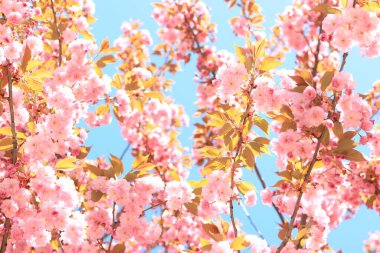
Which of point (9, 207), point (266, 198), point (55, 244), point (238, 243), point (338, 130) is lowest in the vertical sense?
point (55, 244)

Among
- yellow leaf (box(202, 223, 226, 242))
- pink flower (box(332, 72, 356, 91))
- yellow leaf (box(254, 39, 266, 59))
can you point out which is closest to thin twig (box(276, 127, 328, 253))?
pink flower (box(332, 72, 356, 91))

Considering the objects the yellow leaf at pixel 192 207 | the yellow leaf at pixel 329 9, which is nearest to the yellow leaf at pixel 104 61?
the yellow leaf at pixel 192 207

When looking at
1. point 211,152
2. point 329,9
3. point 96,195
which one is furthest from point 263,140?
point 96,195

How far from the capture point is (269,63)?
2689 mm

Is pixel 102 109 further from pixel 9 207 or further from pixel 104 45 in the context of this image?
pixel 9 207

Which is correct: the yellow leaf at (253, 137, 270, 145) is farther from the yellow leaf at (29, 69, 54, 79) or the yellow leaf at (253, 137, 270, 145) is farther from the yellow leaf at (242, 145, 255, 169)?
the yellow leaf at (29, 69, 54, 79)

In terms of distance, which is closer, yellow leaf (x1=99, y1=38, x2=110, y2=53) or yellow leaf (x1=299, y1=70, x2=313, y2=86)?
yellow leaf (x1=299, y1=70, x2=313, y2=86)

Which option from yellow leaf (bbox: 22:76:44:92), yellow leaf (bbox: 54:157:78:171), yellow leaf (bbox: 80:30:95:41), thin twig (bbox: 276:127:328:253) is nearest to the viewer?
thin twig (bbox: 276:127:328:253)

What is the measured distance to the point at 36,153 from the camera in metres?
2.82

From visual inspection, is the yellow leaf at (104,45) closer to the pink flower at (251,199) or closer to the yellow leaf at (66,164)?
the yellow leaf at (66,164)

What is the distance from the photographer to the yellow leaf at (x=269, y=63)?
2672 millimetres

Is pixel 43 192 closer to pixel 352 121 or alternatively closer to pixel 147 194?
pixel 147 194

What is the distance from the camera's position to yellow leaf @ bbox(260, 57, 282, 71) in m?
2.67

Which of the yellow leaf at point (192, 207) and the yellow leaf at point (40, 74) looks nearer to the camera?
the yellow leaf at point (40, 74)
